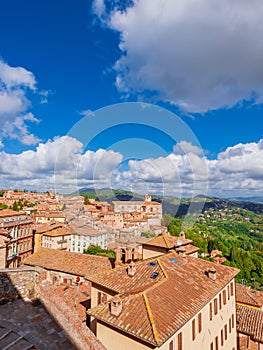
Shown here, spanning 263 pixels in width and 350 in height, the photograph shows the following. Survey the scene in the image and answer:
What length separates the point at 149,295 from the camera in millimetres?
10742

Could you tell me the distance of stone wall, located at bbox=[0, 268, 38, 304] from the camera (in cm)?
833

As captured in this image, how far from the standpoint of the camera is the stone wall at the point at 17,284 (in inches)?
328

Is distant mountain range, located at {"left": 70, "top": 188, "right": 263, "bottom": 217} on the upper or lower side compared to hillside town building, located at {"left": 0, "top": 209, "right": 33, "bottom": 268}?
upper

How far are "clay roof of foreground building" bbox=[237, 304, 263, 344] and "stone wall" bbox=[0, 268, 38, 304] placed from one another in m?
17.1

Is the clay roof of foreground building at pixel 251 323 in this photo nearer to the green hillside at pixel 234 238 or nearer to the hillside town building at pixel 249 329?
the hillside town building at pixel 249 329

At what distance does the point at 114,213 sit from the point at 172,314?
63.0 meters

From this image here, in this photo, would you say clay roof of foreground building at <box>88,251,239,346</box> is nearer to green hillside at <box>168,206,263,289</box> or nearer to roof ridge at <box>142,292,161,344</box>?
roof ridge at <box>142,292,161,344</box>

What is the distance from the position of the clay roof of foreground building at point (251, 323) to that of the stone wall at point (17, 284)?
1705cm

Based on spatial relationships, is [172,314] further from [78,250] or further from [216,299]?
[78,250]

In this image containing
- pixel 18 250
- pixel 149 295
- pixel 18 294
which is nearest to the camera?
pixel 18 294

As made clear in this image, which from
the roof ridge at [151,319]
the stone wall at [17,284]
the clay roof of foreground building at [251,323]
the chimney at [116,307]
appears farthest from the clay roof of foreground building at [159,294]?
the clay roof of foreground building at [251,323]

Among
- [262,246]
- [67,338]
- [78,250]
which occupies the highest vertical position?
[67,338]

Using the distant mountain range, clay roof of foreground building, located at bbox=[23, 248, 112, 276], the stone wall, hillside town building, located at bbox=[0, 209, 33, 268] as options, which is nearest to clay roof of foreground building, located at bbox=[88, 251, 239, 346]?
the stone wall

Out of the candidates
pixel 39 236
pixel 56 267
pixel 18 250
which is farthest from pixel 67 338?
pixel 39 236
